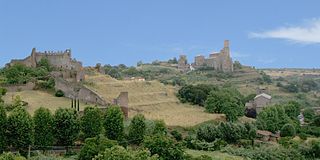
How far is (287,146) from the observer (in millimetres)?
45094

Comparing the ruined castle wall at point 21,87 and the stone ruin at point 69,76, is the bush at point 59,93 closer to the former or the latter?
the stone ruin at point 69,76

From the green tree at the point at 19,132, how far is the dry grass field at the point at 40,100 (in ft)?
36.7

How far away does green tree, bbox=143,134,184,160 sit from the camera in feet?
116

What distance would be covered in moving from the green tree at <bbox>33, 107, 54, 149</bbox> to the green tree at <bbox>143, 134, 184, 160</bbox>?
719 centimetres

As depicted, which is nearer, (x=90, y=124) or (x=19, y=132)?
(x=19, y=132)

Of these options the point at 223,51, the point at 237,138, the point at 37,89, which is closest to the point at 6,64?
the point at 37,89

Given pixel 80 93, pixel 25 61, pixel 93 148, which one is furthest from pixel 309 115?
pixel 93 148

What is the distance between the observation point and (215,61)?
115438 mm

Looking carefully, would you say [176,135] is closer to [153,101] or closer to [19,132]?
[19,132]

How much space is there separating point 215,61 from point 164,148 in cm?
8139

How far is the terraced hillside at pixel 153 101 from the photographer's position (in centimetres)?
5375

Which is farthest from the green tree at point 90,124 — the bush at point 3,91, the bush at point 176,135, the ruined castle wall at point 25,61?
the ruined castle wall at point 25,61

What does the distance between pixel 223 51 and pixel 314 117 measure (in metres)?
50.0

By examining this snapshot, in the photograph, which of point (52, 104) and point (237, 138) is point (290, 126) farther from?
point (52, 104)
